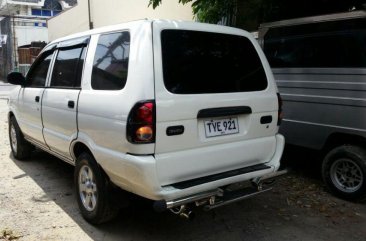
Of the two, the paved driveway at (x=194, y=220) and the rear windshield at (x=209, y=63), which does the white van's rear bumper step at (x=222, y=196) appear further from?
the rear windshield at (x=209, y=63)

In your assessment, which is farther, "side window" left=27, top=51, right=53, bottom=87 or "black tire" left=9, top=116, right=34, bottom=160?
Result: "black tire" left=9, top=116, right=34, bottom=160

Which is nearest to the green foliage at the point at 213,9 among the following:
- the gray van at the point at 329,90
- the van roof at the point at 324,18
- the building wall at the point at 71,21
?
the van roof at the point at 324,18

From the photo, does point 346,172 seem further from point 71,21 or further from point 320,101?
point 71,21

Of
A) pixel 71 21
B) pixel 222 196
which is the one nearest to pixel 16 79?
pixel 222 196

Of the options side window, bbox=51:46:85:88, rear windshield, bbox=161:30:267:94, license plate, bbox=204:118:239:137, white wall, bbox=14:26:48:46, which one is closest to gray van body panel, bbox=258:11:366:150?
rear windshield, bbox=161:30:267:94

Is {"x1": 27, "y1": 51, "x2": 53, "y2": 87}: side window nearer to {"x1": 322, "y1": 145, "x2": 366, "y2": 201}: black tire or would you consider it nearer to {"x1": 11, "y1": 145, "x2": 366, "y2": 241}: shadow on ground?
{"x1": 11, "y1": 145, "x2": 366, "y2": 241}: shadow on ground

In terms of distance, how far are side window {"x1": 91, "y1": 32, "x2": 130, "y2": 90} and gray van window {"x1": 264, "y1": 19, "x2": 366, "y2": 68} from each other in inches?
108

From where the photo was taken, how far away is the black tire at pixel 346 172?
4.58 meters

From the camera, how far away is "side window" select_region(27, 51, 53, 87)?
4.96 metres

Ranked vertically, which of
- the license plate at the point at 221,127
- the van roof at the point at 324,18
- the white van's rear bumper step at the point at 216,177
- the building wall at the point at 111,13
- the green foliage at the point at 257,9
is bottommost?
the white van's rear bumper step at the point at 216,177

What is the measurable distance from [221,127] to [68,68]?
6.19 feet

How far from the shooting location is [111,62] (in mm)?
3508

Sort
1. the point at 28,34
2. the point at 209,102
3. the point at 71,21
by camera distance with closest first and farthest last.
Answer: the point at 209,102 → the point at 71,21 → the point at 28,34

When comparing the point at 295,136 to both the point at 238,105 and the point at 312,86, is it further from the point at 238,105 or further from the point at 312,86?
the point at 238,105
